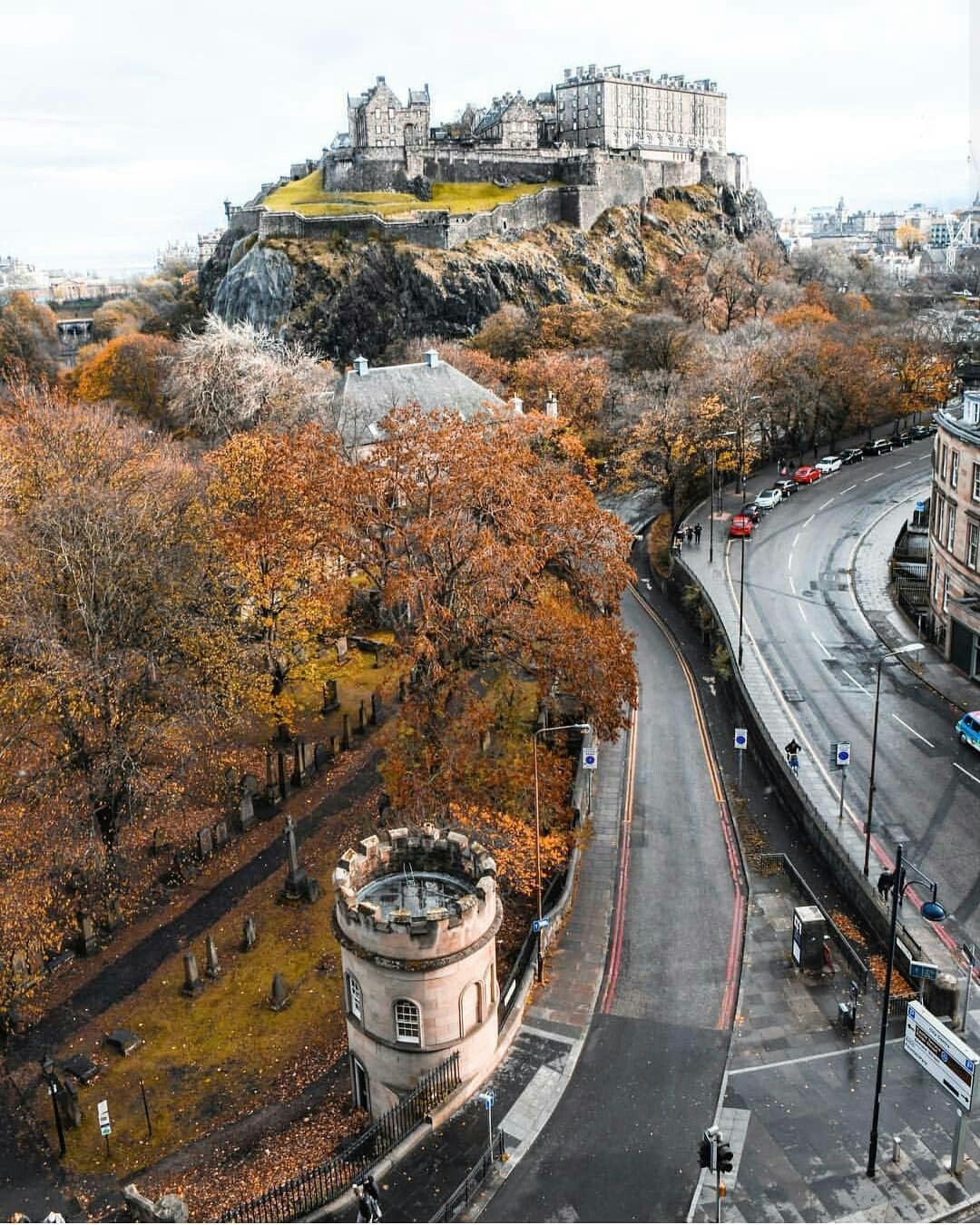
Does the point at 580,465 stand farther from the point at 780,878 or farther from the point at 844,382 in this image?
the point at 780,878

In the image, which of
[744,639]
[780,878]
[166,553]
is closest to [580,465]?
[744,639]

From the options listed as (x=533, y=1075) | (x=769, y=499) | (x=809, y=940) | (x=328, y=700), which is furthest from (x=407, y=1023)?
(x=769, y=499)

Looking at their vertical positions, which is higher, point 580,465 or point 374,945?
point 580,465

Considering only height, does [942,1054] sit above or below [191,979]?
above

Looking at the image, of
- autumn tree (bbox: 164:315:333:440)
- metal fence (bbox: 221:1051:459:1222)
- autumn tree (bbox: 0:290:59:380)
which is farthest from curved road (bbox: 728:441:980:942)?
autumn tree (bbox: 0:290:59:380)

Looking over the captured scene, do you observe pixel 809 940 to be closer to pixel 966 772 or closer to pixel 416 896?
pixel 416 896

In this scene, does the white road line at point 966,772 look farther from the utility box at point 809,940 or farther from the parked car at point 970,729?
the utility box at point 809,940

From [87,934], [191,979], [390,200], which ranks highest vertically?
[390,200]
